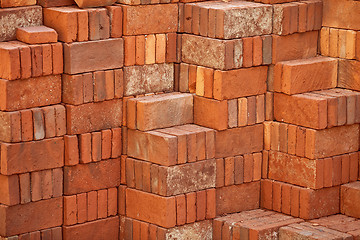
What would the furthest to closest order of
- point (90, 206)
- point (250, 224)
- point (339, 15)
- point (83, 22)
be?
point (339, 15) < point (250, 224) < point (90, 206) < point (83, 22)

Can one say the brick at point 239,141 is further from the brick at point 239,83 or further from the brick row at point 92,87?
the brick row at point 92,87

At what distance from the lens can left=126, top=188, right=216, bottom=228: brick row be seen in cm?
879

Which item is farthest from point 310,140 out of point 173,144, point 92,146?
point 92,146

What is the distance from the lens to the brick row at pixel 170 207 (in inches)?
346

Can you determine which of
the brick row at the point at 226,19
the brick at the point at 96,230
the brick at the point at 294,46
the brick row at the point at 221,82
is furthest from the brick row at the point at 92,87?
the brick at the point at 294,46

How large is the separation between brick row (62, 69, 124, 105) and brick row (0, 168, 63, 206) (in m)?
0.67

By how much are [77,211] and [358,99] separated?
2820 millimetres

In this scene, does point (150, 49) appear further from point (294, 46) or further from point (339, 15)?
point (339, 15)

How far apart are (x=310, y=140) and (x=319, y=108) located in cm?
32

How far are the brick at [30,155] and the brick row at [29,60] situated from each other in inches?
23.5

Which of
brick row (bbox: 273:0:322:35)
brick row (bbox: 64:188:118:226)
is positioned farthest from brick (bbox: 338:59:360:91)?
brick row (bbox: 64:188:118:226)

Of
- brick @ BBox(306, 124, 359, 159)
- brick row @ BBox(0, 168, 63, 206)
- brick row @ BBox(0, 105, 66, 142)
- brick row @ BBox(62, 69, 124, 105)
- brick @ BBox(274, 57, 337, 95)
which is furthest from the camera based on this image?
Result: brick @ BBox(274, 57, 337, 95)

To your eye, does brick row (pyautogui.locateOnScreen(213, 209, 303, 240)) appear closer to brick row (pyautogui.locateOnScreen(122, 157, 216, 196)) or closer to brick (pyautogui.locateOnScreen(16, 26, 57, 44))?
brick row (pyautogui.locateOnScreen(122, 157, 216, 196))

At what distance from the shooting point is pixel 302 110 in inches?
356
